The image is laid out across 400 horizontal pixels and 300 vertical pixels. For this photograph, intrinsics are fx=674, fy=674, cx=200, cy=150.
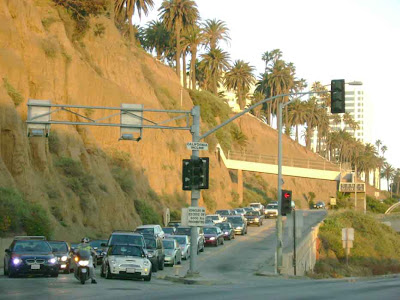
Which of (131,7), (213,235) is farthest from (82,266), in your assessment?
(131,7)

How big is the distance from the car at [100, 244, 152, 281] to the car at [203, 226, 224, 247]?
21.2m

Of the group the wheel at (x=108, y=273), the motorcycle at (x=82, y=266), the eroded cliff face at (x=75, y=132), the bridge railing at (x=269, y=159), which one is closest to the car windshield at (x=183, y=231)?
the eroded cliff face at (x=75, y=132)

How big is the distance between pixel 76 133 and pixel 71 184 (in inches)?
204

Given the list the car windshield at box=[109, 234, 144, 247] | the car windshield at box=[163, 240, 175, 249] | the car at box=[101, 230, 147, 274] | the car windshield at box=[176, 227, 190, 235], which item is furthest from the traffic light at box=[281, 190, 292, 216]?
the car windshield at box=[176, 227, 190, 235]

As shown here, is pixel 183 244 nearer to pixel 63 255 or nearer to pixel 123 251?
pixel 63 255

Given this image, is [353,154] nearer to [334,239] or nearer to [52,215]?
[334,239]

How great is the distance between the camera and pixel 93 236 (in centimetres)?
4406

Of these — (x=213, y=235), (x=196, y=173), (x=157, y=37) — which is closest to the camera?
(x=196, y=173)

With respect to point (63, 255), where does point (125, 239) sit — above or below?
above

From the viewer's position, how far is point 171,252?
35594mm

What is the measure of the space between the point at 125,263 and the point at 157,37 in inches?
3286

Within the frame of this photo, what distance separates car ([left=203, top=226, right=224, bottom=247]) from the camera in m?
47.5

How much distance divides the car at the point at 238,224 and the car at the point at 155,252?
24.6 metres

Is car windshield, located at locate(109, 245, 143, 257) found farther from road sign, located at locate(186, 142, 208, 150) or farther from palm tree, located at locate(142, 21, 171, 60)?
palm tree, located at locate(142, 21, 171, 60)
